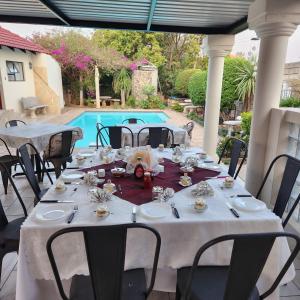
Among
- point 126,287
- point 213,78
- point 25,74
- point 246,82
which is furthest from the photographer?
point 25,74

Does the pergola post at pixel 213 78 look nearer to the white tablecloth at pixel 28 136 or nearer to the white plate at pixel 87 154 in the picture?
the white tablecloth at pixel 28 136

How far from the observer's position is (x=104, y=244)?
1069 millimetres

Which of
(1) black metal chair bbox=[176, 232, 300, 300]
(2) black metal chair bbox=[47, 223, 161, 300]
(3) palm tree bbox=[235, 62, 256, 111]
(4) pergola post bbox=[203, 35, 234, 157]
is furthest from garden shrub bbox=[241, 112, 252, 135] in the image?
(2) black metal chair bbox=[47, 223, 161, 300]

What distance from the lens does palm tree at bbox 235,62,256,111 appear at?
7.74 m

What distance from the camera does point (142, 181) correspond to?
198 centimetres

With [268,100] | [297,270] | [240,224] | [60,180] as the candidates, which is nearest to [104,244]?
[240,224]

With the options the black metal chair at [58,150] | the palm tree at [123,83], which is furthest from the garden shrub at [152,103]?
the black metal chair at [58,150]

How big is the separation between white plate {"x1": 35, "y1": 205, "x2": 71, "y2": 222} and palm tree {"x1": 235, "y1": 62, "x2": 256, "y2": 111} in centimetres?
733

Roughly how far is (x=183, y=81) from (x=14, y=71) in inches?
285

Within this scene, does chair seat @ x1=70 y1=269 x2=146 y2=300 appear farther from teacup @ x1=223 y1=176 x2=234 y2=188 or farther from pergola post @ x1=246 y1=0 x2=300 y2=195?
pergola post @ x1=246 y1=0 x2=300 y2=195

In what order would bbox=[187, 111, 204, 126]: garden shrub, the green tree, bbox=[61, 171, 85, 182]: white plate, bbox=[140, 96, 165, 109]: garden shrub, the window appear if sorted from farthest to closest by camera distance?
the green tree → bbox=[140, 96, 165, 109]: garden shrub → bbox=[187, 111, 204, 126]: garden shrub → the window → bbox=[61, 171, 85, 182]: white plate

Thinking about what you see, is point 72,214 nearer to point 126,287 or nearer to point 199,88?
point 126,287

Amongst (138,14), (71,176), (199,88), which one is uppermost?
(138,14)

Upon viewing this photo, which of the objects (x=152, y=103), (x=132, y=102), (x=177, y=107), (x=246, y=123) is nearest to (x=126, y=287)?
(x=246, y=123)
